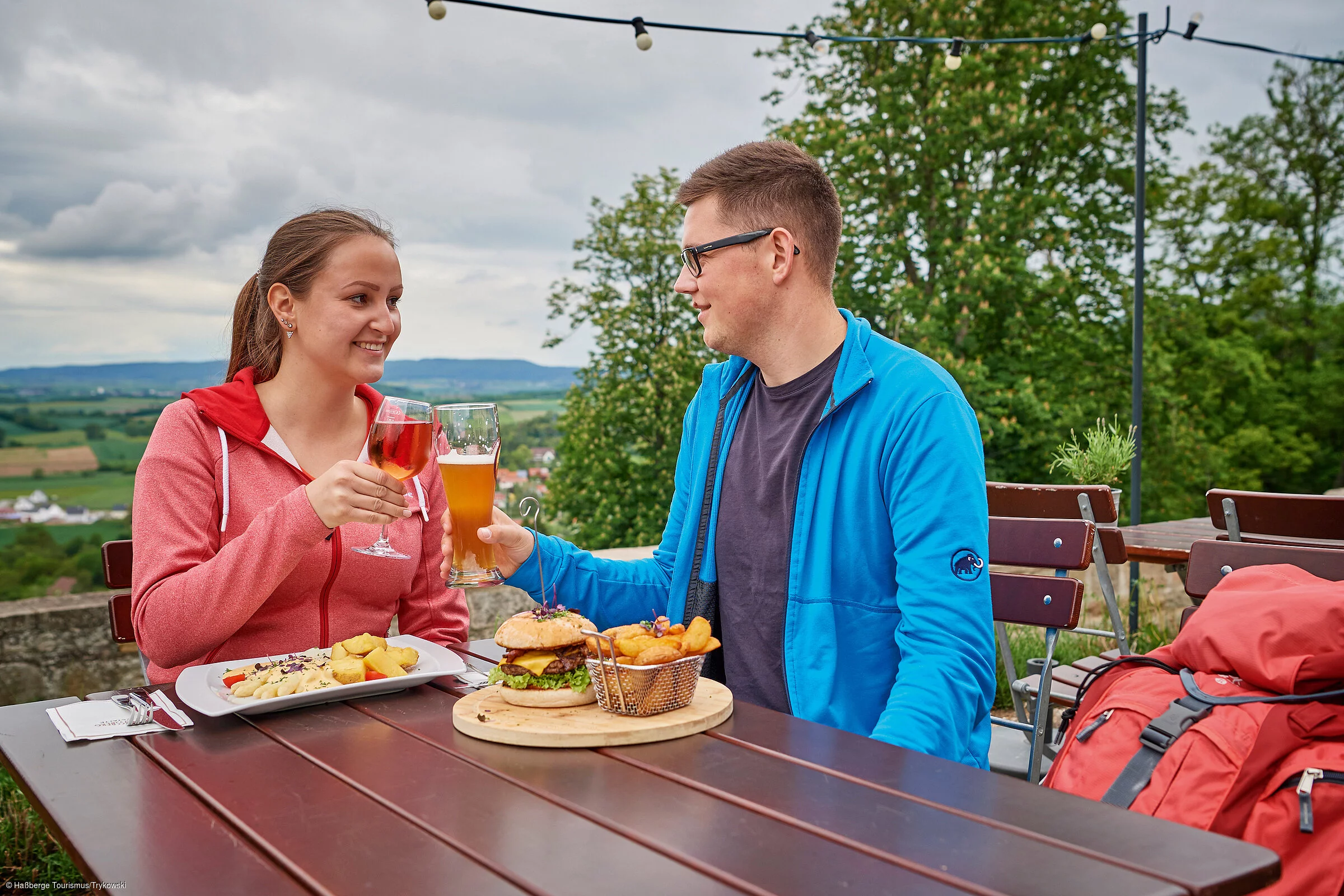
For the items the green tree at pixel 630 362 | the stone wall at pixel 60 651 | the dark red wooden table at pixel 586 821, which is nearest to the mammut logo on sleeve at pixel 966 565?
the dark red wooden table at pixel 586 821

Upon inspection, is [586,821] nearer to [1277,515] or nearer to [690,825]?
[690,825]

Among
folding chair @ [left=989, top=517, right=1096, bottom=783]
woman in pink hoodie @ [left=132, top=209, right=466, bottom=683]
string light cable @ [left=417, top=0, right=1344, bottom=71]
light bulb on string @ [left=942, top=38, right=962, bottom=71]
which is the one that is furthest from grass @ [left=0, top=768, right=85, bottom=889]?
light bulb on string @ [left=942, top=38, right=962, bottom=71]

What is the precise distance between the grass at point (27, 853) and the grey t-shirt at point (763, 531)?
209 cm

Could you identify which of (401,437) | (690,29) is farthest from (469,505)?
(690,29)

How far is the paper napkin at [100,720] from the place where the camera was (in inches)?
58.9

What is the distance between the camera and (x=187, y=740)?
146 cm

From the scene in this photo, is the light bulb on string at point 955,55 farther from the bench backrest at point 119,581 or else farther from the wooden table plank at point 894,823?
the wooden table plank at point 894,823

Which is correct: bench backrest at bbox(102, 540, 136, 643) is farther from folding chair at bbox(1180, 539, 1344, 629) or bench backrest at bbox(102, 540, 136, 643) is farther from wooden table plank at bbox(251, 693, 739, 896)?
folding chair at bbox(1180, 539, 1344, 629)

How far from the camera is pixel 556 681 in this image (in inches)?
62.2

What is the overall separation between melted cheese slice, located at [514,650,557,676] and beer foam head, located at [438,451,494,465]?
0.33 metres

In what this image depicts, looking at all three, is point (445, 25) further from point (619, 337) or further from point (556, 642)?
point (556, 642)

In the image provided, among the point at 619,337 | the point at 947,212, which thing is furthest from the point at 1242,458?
the point at 619,337

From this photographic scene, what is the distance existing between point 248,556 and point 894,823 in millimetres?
1262

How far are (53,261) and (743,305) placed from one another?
561 cm
